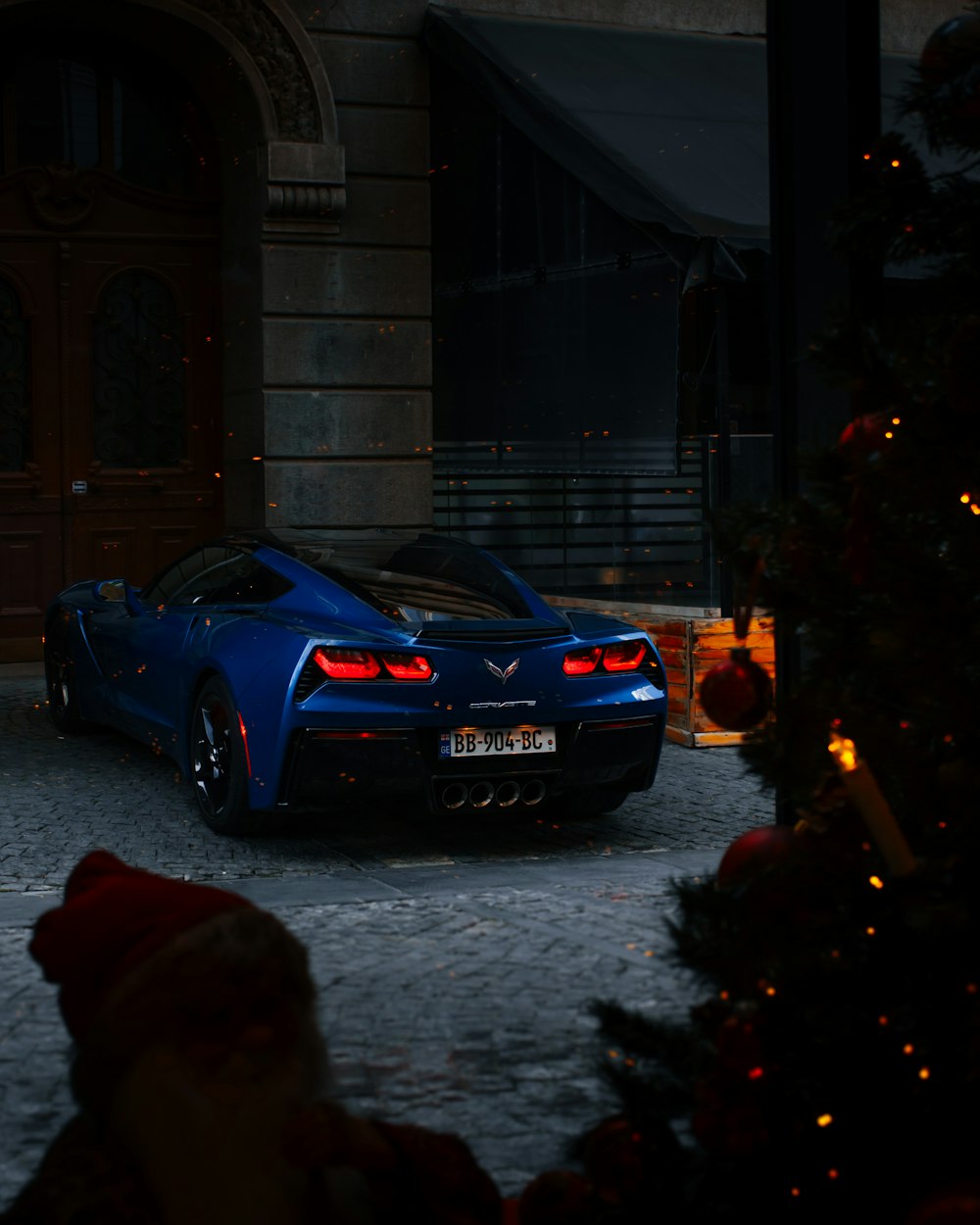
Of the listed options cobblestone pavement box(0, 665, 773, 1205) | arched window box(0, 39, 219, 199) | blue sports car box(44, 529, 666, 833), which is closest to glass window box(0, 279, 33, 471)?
arched window box(0, 39, 219, 199)

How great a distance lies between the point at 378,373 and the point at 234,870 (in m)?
7.55

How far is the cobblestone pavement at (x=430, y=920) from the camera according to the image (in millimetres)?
4074

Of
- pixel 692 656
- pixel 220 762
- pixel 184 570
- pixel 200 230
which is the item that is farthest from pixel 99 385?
pixel 220 762

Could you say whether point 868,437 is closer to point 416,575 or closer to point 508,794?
point 508,794

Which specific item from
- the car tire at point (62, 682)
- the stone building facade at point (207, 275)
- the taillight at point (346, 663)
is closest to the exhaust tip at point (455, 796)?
the taillight at point (346, 663)

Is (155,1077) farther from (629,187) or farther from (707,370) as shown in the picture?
(629,187)

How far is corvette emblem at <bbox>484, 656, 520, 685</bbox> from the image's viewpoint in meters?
7.03

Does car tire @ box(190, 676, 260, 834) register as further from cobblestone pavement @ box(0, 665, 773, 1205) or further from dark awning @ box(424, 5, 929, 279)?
dark awning @ box(424, 5, 929, 279)

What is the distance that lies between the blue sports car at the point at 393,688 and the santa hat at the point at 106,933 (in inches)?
170

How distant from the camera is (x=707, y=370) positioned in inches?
429

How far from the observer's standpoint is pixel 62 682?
33.2 ft

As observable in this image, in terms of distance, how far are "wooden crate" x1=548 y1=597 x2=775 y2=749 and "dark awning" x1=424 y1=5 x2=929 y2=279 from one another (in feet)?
7.21

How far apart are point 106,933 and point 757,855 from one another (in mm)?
990

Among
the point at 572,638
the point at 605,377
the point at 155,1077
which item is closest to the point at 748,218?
the point at 605,377
